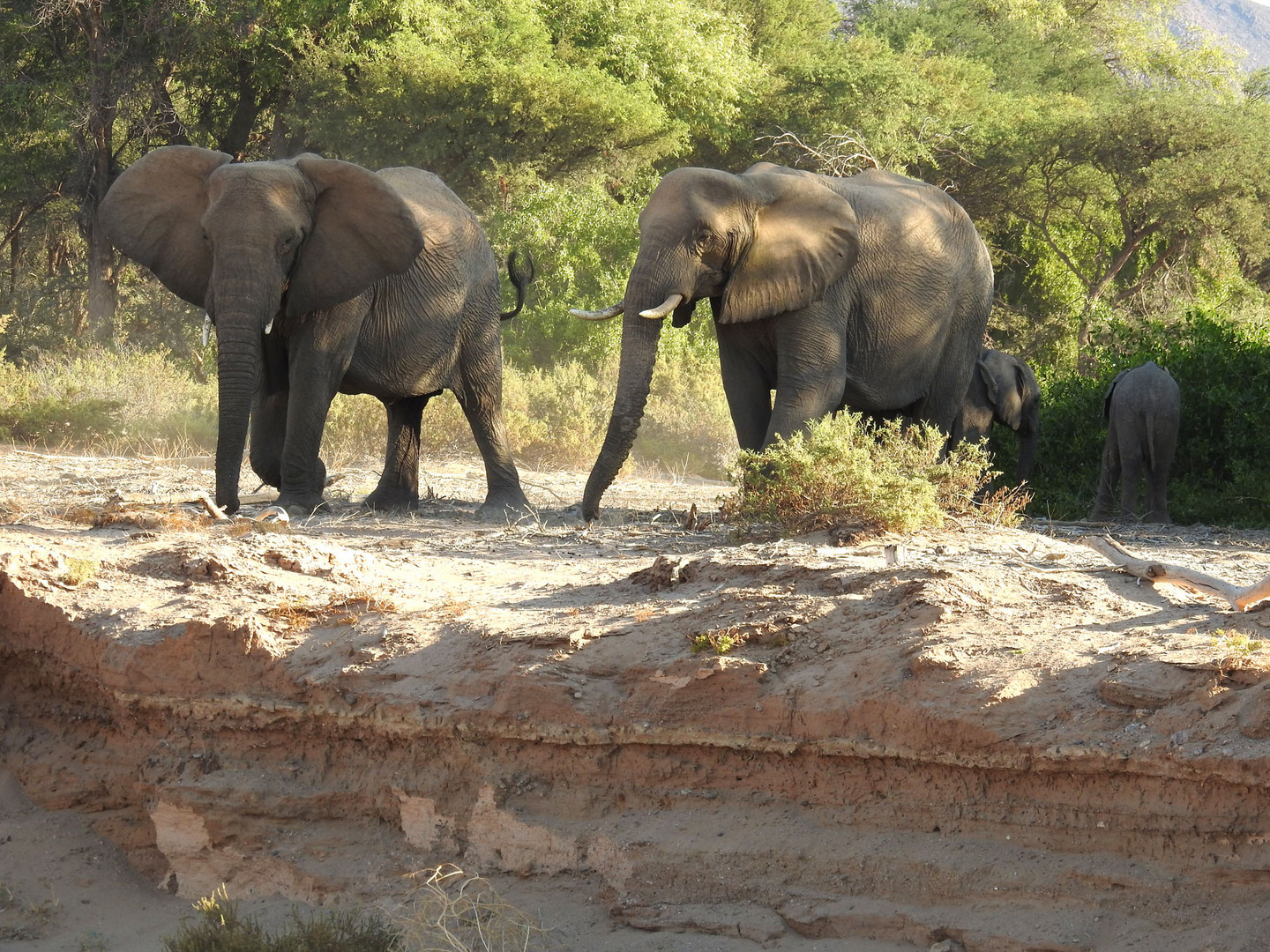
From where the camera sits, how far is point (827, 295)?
8719 millimetres

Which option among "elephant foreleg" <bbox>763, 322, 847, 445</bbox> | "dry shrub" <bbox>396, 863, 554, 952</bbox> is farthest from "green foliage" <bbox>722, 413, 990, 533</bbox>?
"dry shrub" <bbox>396, 863, 554, 952</bbox>

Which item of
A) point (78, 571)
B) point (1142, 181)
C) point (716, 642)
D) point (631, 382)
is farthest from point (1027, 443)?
point (1142, 181)

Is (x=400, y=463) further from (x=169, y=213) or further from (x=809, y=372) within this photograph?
(x=809, y=372)

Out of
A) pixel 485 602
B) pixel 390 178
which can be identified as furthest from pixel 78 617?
pixel 390 178

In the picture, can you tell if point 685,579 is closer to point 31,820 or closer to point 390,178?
point 31,820

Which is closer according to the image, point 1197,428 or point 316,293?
point 316,293

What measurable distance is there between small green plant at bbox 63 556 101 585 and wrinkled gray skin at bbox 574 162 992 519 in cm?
293

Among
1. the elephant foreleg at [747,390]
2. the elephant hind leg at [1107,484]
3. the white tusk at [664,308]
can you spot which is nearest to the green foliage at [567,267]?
the elephant hind leg at [1107,484]

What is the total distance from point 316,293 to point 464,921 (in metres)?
4.71

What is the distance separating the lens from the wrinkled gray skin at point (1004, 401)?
38.2ft

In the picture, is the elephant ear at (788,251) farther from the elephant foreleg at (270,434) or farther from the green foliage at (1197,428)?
the green foliage at (1197,428)

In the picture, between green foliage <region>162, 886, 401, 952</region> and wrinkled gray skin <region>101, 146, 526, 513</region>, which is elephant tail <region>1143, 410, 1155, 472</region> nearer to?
wrinkled gray skin <region>101, 146, 526, 513</region>

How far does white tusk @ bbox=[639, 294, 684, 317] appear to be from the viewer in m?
8.02

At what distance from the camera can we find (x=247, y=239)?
318 inches
